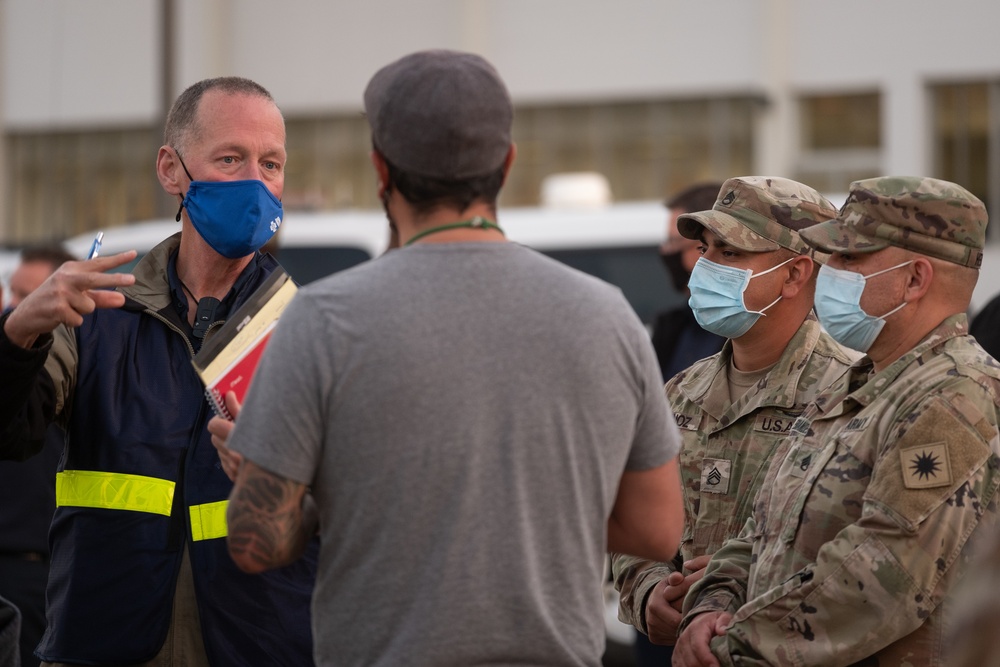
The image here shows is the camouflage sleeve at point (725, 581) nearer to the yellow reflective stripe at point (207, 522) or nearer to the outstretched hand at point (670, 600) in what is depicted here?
the outstretched hand at point (670, 600)

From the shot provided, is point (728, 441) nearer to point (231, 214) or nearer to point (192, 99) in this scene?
point (231, 214)

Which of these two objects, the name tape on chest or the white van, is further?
the white van

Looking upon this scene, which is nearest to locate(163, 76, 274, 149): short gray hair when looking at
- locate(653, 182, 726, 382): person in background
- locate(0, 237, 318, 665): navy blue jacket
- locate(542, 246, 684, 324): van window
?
locate(0, 237, 318, 665): navy blue jacket

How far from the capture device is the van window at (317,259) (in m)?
9.26

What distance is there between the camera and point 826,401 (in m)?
3.12

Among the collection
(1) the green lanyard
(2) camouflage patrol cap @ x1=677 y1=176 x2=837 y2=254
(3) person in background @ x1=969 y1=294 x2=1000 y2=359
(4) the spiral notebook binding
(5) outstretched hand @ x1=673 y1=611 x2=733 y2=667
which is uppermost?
(1) the green lanyard

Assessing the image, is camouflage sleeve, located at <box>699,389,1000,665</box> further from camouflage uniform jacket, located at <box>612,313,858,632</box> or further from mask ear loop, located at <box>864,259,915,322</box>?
camouflage uniform jacket, located at <box>612,313,858,632</box>

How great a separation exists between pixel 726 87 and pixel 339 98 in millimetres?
5106

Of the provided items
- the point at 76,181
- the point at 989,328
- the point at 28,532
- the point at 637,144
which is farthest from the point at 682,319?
the point at 76,181

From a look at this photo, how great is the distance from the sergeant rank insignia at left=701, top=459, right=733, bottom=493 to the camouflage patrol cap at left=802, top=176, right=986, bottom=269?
0.75 meters

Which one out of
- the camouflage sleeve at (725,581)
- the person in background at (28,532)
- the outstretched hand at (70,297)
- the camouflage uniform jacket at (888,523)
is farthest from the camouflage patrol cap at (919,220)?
the person in background at (28,532)

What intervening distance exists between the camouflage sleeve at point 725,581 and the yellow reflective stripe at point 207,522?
111cm

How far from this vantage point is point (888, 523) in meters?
2.67

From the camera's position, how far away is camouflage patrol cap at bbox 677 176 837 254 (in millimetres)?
3598
